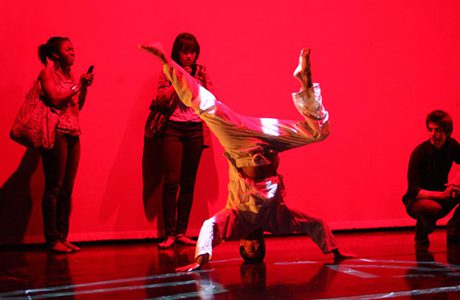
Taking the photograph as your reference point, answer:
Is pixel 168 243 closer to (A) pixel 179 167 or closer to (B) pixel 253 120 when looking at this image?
(A) pixel 179 167

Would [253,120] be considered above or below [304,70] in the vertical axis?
below

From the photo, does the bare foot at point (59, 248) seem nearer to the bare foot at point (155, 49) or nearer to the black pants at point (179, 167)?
the black pants at point (179, 167)

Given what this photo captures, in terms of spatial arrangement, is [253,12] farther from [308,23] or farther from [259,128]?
[259,128]

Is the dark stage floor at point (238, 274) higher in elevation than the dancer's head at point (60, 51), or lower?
lower

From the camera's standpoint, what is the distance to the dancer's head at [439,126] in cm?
397

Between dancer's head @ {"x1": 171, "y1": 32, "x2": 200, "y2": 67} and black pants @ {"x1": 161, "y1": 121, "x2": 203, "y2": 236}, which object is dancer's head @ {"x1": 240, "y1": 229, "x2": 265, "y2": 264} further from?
dancer's head @ {"x1": 171, "y1": 32, "x2": 200, "y2": 67}

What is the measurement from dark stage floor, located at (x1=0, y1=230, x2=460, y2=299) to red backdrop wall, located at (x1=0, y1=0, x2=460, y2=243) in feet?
2.33

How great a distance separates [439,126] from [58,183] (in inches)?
102

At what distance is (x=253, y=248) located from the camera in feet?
10.8

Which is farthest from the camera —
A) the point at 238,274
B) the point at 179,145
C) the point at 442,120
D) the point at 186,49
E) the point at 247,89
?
the point at 247,89

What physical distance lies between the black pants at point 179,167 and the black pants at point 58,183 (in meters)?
0.66

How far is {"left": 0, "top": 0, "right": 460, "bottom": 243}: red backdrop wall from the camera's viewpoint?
4.61 metres

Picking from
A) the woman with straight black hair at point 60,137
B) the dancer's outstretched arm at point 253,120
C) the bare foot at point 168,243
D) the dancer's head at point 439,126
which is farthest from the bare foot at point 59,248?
the dancer's head at point 439,126

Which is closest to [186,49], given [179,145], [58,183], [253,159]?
[179,145]
